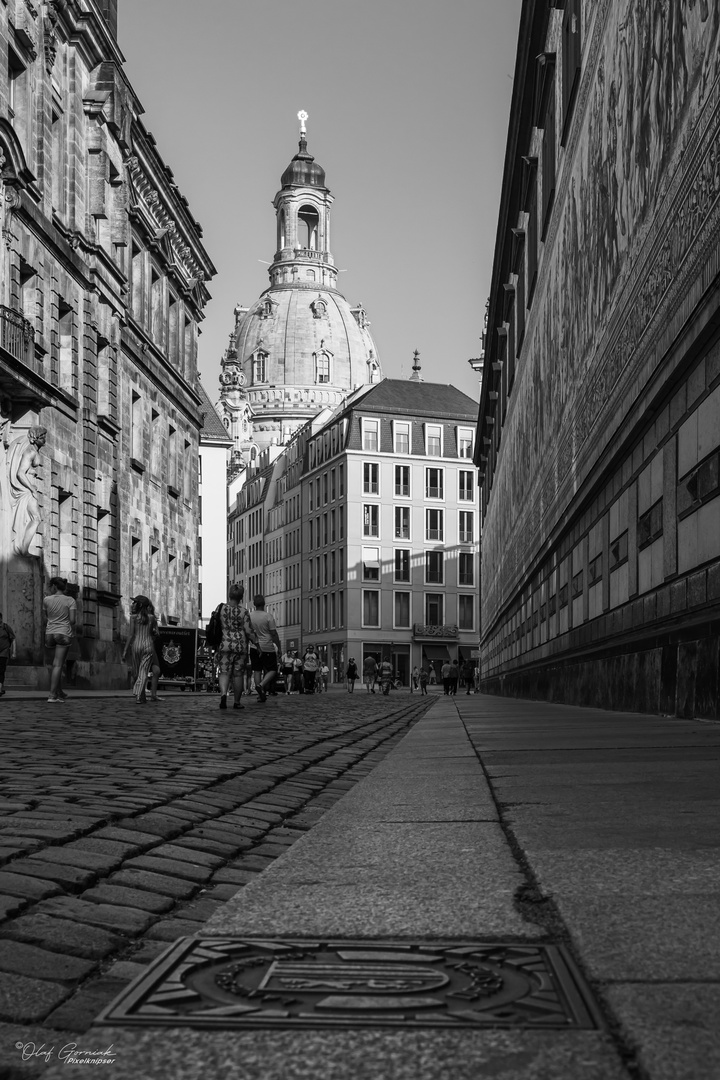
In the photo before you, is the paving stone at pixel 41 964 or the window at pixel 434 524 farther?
the window at pixel 434 524

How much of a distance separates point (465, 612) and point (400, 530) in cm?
780

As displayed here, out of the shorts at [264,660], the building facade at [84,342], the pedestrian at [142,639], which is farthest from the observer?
the building facade at [84,342]

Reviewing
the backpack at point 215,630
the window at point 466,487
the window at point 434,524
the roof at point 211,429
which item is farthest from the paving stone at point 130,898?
the window at point 466,487

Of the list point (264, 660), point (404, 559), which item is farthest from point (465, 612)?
point (264, 660)

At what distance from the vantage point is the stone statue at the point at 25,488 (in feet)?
95.6

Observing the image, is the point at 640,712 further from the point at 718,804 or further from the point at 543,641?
the point at 543,641

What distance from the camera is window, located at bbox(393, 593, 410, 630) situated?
93.7 metres

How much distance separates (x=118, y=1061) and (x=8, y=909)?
1.46m

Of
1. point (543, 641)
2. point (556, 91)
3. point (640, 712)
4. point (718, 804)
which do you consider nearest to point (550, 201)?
point (556, 91)

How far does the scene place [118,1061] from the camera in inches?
65.7

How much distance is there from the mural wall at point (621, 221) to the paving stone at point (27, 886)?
7083mm

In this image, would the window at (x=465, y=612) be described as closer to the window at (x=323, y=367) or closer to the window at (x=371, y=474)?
the window at (x=371, y=474)

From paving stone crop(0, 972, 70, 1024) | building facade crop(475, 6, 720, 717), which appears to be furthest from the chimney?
paving stone crop(0, 972, 70, 1024)

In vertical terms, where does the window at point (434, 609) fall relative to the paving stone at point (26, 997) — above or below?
above
